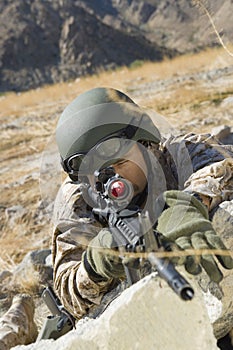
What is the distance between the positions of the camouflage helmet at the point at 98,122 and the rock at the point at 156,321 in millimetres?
662

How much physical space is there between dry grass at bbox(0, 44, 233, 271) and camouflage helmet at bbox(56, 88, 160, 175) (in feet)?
7.13

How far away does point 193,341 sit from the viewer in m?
1.38

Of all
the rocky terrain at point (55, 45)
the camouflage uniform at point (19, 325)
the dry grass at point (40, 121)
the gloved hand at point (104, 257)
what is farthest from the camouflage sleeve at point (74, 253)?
the rocky terrain at point (55, 45)

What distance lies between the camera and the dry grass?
4456 mm

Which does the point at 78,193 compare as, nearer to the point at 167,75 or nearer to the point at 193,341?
the point at 193,341

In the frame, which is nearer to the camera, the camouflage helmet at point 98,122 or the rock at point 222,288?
the rock at point 222,288

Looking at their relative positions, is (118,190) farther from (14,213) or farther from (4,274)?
(14,213)

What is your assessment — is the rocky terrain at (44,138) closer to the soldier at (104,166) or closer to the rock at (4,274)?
the rock at (4,274)

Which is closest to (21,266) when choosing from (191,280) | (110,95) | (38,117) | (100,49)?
(110,95)

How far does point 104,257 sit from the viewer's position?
1539 mm

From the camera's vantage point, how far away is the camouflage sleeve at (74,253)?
1.83 meters

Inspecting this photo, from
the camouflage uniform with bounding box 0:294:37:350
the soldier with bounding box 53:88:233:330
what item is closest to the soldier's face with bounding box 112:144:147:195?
the soldier with bounding box 53:88:233:330

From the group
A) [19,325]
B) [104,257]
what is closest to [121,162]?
[104,257]

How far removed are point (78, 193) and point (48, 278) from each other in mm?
1494
